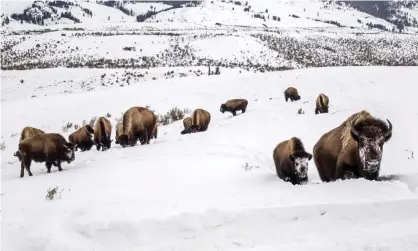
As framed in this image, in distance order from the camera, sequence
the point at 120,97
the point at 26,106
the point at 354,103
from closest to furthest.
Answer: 1. the point at 354,103
2. the point at 26,106
3. the point at 120,97

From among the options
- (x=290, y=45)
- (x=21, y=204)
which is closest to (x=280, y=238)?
(x=21, y=204)

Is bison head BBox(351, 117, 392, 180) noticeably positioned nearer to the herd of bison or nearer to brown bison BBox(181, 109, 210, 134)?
the herd of bison

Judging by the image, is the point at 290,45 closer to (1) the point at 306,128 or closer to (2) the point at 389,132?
(1) the point at 306,128

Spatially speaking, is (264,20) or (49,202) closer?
(49,202)

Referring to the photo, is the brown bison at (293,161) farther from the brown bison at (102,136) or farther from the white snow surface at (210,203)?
the brown bison at (102,136)

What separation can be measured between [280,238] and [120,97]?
20.0m

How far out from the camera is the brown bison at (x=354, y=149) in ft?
17.9

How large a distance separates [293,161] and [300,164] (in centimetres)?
16

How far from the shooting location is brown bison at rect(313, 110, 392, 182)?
545 centimetres

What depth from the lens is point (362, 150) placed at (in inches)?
217

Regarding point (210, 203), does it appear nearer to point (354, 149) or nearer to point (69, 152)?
point (354, 149)

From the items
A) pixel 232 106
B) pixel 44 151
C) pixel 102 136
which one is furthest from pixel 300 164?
pixel 232 106

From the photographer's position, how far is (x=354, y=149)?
19.6 feet

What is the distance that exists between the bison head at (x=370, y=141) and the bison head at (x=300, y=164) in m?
1.29
